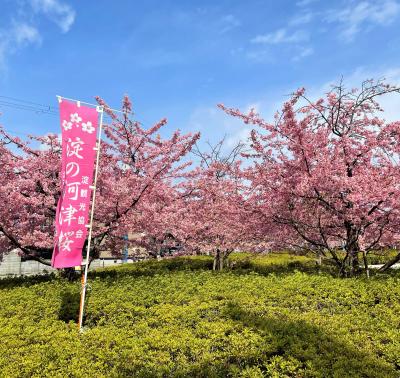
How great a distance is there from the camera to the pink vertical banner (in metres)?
6.49

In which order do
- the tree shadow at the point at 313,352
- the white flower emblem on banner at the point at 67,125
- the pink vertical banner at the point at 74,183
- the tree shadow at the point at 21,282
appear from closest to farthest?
the tree shadow at the point at 313,352 < the pink vertical banner at the point at 74,183 < the white flower emblem on banner at the point at 67,125 < the tree shadow at the point at 21,282

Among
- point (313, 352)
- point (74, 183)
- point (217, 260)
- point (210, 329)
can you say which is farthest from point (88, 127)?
point (217, 260)

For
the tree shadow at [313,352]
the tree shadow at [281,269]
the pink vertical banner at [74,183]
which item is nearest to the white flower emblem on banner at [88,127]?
the pink vertical banner at [74,183]

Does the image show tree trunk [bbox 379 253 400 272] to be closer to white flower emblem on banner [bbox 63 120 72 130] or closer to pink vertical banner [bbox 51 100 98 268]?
pink vertical banner [bbox 51 100 98 268]

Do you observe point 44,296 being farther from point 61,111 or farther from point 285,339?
point 285,339

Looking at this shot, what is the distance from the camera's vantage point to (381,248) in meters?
10.5

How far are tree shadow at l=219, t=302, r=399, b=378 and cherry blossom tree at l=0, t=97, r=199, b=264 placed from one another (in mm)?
5577

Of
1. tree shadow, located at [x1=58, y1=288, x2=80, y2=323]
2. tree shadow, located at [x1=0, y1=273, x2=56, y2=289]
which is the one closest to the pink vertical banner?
tree shadow, located at [x1=58, y1=288, x2=80, y2=323]

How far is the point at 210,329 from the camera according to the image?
5.34 meters

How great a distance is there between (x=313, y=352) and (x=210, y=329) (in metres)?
1.46

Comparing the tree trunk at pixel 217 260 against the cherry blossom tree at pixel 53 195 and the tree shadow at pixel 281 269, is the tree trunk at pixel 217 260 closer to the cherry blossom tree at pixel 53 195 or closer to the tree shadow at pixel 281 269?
the tree shadow at pixel 281 269

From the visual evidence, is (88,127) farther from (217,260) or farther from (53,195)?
(217,260)

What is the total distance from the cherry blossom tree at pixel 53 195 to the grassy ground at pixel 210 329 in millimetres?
2294

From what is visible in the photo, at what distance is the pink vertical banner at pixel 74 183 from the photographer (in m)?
6.49
